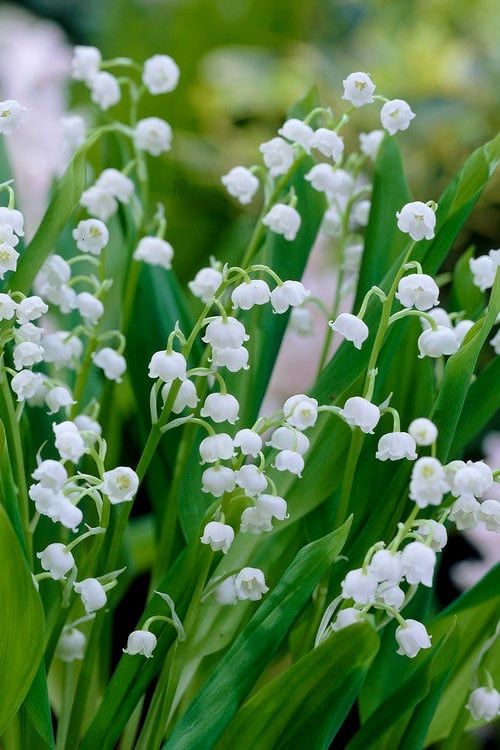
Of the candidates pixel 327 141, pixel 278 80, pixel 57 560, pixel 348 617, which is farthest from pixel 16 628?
pixel 278 80

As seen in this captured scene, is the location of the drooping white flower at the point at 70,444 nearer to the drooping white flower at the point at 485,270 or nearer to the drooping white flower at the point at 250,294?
the drooping white flower at the point at 250,294

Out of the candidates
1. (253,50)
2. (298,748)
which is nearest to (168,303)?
(298,748)

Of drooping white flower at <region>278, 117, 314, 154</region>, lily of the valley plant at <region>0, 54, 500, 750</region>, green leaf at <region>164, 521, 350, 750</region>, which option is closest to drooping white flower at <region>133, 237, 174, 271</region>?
lily of the valley plant at <region>0, 54, 500, 750</region>

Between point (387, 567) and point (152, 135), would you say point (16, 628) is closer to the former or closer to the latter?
point (387, 567)

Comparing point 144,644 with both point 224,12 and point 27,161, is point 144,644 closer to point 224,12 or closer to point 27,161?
point 27,161

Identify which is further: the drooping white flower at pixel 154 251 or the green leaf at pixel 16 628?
the drooping white flower at pixel 154 251

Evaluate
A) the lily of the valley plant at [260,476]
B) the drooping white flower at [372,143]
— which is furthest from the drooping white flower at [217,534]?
the drooping white flower at [372,143]
